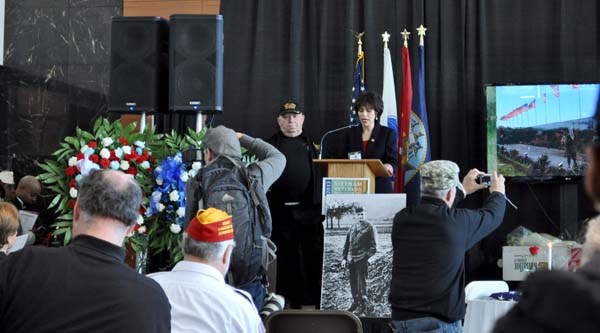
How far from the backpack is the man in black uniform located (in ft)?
5.86

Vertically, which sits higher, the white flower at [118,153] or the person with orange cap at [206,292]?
the white flower at [118,153]

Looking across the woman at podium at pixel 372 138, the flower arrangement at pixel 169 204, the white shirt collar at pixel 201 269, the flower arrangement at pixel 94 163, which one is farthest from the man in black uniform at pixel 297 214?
the white shirt collar at pixel 201 269

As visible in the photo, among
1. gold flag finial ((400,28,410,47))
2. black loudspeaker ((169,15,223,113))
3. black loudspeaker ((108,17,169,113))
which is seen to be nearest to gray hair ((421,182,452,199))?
black loudspeaker ((169,15,223,113))

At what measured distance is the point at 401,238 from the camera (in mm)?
3699

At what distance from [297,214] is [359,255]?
137 cm

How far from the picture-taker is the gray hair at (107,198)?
2.26 meters

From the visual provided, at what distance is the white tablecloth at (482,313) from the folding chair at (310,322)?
937 mm

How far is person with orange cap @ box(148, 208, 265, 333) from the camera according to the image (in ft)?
9.13

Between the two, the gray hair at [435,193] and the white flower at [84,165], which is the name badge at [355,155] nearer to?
the white flower at [84,165]

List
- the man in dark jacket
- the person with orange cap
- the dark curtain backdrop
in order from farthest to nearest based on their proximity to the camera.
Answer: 1. the dark curtain backdrop
2. the man in dark jacket
3. the person with orange cap

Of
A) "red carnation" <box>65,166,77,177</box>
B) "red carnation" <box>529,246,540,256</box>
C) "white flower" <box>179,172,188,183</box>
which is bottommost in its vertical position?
"red carnation" <box>529,246,540,256</box>

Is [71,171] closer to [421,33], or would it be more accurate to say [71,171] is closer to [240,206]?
[240,206]

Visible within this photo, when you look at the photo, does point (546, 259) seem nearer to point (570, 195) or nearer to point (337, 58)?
point (570, 195)

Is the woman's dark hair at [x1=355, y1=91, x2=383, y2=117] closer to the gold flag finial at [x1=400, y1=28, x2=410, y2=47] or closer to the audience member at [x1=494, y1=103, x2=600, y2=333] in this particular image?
the gold flag finial at [x1=400, y1=28, x2=410, y2=47]
